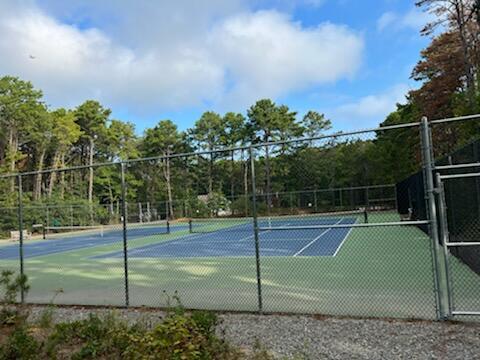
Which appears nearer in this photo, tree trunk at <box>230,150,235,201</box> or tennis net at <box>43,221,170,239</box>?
tree trunk at <box>230,150,235,201</box>

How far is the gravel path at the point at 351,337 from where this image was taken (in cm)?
415

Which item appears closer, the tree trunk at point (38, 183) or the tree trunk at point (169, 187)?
the tree trunk at point (169, 187)

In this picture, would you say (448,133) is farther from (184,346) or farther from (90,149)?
(90,149)

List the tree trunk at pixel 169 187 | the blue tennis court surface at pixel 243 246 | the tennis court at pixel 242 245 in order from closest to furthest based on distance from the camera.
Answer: the tree trunk at pixel 169 187
the tennis court at pixel 242 245
the blue tennis court surface at pixel 243 246

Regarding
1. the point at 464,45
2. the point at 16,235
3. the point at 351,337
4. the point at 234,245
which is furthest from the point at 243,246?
the point at 464,45

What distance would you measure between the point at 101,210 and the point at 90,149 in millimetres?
30879

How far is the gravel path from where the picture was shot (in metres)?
4.15

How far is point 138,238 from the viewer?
75.8 feet

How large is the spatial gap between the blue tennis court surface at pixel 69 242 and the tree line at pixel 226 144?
6.70 ft

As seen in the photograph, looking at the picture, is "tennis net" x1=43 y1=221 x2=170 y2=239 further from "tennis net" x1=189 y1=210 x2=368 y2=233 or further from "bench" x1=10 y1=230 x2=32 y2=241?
"tennis net" x1=189 y1=210 x2=368 y2=233

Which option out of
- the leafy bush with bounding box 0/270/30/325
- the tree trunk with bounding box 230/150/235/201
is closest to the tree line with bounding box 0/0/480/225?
the tree trunk with bounding box 230/150/235/201

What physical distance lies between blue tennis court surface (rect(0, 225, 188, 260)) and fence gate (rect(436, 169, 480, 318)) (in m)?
11.9

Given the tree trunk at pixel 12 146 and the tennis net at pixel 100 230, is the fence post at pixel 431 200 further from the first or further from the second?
the tree trunk at pixel 12 146

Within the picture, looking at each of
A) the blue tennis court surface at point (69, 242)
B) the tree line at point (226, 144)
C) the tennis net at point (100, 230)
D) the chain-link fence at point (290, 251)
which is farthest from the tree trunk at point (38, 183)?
the chain-link fence at point (290, 251)
